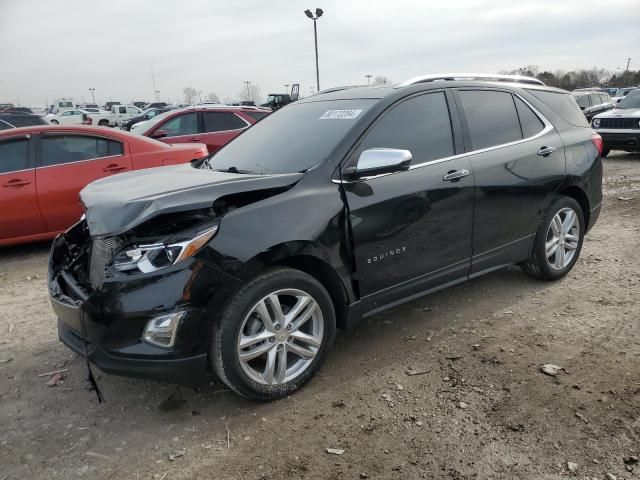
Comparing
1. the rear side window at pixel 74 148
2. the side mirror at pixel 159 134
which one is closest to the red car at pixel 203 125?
the side mirror at pixel 159 134

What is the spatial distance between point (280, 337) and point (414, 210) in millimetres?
1209

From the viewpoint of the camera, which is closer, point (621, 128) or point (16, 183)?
point (16, 183)

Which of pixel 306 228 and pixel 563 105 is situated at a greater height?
pixel 563 105

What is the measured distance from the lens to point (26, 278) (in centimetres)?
515

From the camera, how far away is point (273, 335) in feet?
9.31

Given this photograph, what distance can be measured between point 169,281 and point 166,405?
2.91ft

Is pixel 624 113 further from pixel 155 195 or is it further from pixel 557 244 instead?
pixel 155 195

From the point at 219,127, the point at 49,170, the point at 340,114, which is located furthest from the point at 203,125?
the point at 340,114

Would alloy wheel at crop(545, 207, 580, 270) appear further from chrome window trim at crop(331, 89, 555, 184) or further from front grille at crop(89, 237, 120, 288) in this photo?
front grille at crop(89, 237, 120, 288)

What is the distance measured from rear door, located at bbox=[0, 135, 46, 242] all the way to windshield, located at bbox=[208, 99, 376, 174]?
289 cm

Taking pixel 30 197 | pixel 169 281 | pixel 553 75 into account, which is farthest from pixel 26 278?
pixel 553 75

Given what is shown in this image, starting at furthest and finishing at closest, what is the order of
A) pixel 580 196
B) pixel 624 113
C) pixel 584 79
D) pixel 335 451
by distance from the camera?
pixel 584 79
pixel 624 113
pixel 580 196
pixel 335 451

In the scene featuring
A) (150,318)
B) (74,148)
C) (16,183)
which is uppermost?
(74,148)

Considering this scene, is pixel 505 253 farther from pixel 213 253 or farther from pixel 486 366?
pixel 213 253
